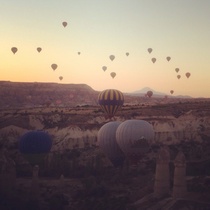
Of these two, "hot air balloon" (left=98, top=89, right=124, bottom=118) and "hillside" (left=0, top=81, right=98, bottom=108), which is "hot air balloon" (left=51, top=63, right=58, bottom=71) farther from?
"hot air balloon" (left=98, top=89, right=124, bottom=118)

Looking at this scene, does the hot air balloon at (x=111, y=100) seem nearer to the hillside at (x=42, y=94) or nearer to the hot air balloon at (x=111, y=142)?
the hot air balloon at (x=111, y=142)

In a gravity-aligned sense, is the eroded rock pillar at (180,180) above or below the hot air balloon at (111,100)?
below

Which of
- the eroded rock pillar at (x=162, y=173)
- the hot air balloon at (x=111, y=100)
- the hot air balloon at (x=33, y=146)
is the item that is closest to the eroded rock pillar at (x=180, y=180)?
the eroded rock pillar at (x=162, y=173)

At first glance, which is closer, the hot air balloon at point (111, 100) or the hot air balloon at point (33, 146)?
the hot air balloon at point (33, 146)

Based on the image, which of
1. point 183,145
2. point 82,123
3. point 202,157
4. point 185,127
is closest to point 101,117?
→ point 82,123

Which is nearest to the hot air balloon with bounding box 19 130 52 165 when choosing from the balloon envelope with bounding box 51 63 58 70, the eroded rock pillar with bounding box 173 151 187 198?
the eroded rock pillar with bounding box 173 151 187 198

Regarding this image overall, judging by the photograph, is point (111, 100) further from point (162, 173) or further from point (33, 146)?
point (162, 173)

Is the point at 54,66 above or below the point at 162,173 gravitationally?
above

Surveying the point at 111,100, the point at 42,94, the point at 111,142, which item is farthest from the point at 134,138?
the point at 42,94
